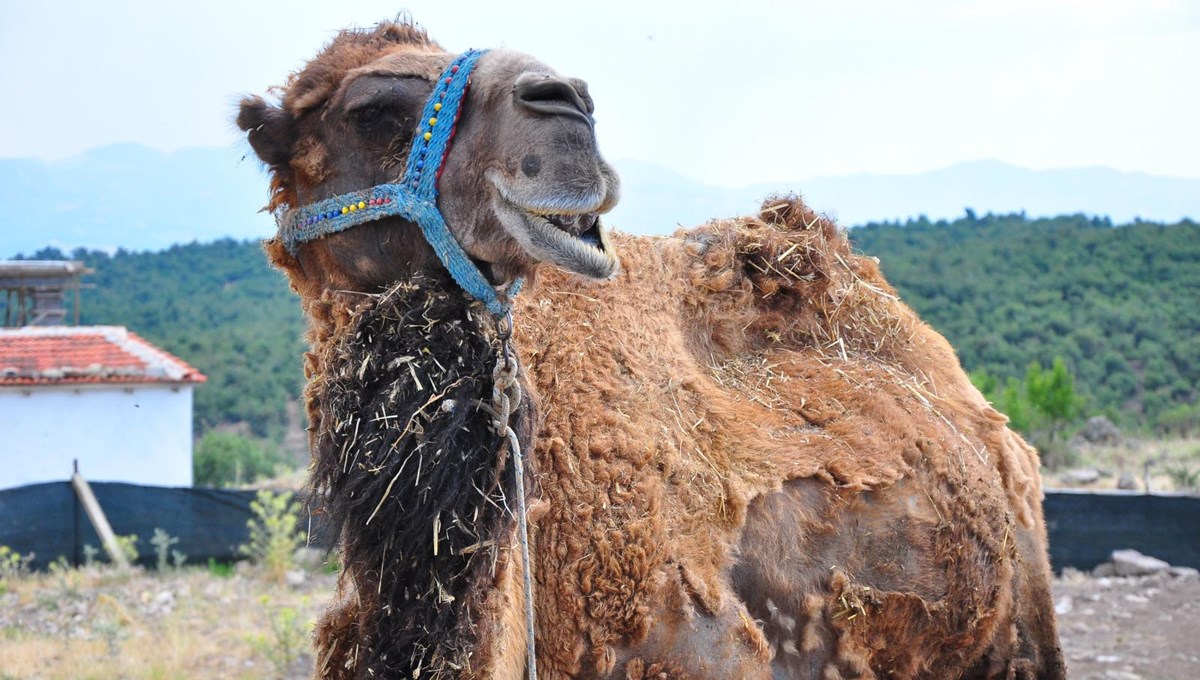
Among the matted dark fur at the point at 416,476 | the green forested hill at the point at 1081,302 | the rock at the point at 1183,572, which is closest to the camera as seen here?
the matted dark fur at the point at 416,476

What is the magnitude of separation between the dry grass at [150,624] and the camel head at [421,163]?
4132mm

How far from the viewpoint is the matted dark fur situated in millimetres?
2703

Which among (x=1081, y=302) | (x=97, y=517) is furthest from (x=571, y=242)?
(x=1081, y=302)

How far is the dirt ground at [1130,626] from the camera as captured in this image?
313 inches

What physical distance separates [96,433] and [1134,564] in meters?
15.7

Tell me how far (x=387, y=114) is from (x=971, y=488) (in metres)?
2.73

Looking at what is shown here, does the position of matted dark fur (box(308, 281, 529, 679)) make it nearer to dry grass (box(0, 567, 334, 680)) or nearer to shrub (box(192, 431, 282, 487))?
dry grass (box(0, 567, 334, 680))

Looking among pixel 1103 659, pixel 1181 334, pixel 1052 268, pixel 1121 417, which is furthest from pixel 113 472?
pixel 1052 268

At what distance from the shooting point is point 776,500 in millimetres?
3574

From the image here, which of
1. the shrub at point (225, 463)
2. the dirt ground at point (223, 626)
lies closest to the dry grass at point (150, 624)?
the dirt ground at point (223, 626)

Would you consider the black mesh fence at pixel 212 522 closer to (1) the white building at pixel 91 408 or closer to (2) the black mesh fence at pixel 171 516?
(2) the black mesh fence at pixel 171 516

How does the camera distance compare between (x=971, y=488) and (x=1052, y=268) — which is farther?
(x=1052, y=268)

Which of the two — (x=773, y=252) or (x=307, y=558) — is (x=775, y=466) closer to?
(x=773, y=252)

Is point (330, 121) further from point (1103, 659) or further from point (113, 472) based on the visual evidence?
point (113, 472)
